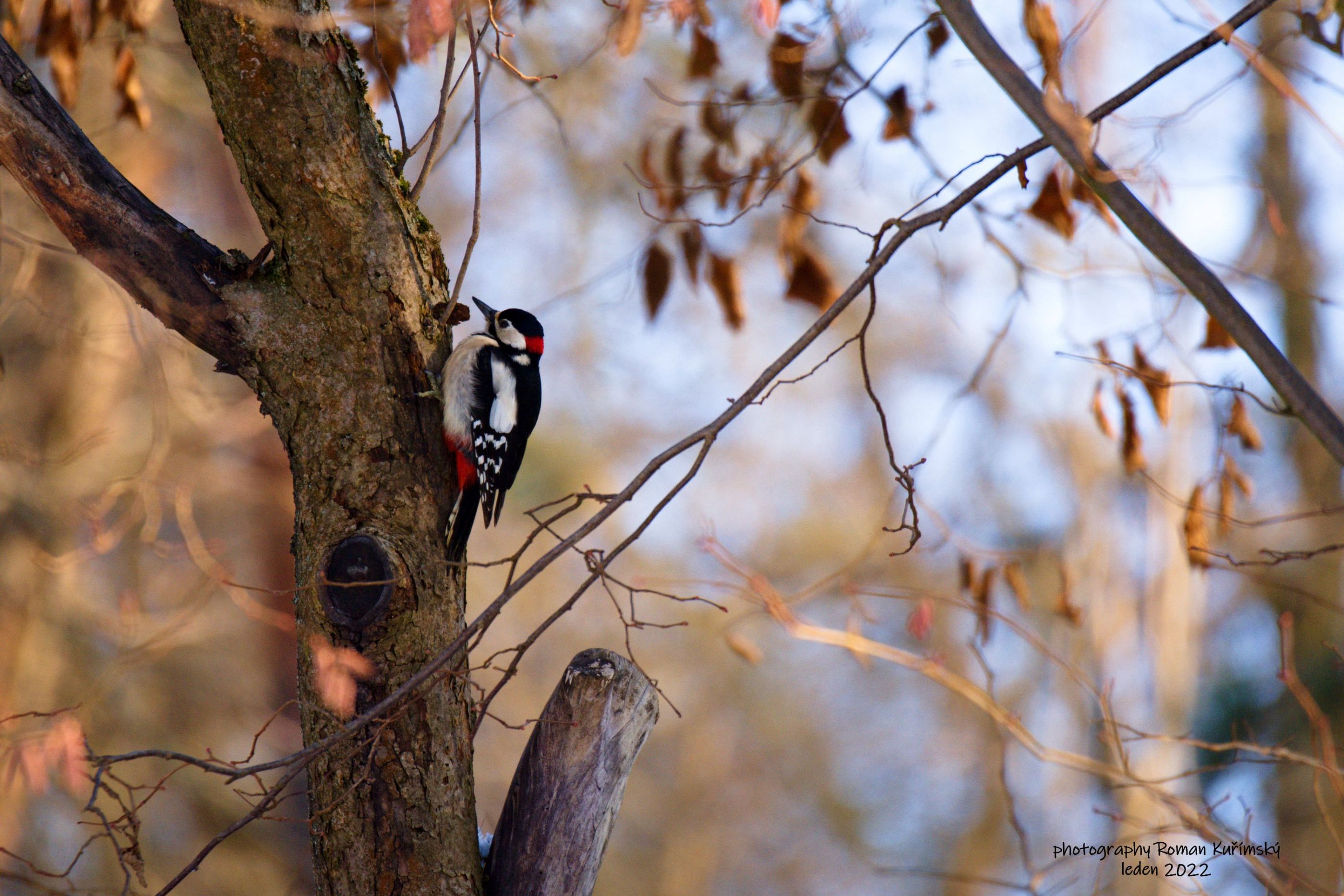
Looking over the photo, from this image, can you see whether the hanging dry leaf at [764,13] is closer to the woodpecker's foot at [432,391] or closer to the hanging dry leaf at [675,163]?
the hanging dry leaf at [675,163]

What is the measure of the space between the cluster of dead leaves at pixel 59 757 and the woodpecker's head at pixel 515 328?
2.05 meters

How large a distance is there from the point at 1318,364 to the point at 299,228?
865 centimetres

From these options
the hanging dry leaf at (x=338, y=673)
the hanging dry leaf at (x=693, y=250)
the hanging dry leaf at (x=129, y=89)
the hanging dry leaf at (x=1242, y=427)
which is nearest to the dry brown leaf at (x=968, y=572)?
the hanging dry leaf at (x=1242, y=427)

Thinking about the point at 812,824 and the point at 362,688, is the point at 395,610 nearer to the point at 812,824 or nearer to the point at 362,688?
the point at 362,688

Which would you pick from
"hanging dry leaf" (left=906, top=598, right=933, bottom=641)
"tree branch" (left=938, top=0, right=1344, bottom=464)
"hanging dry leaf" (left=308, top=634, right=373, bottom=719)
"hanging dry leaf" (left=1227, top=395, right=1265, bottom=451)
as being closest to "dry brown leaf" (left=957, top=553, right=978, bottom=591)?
"hanging dry leaf" (left=906, top=598, right=933, bottom=641)

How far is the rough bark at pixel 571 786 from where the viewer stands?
2166mm

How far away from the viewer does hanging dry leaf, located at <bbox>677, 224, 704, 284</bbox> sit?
316 cm

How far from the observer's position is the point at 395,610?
2.04m

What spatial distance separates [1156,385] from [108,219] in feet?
7.95

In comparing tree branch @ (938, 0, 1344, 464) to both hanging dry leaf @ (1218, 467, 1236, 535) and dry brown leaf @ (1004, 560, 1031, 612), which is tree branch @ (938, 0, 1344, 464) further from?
dry brown leaf @ (1004, 560, 1031, 612)

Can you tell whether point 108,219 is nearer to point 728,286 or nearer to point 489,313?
point 728,286

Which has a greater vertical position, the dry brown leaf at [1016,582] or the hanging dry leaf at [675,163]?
the hanging dry leaf at [675,163]

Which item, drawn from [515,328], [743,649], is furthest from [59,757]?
[515,328]

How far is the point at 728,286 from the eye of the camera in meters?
3.25
